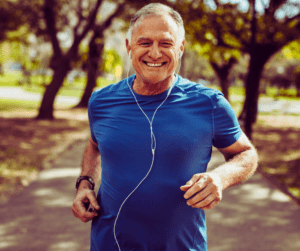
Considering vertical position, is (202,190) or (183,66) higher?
(202,190)

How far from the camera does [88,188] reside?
2.37m

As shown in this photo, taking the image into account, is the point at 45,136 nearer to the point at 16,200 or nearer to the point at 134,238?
the point at 16,200

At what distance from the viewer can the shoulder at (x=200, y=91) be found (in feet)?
6.66

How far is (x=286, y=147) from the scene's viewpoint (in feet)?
41.5

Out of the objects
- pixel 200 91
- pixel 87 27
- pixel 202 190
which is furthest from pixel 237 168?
pixel 87 27

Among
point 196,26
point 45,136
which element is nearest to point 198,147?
point 45,136

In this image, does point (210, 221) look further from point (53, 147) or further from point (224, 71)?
point (224, 71)

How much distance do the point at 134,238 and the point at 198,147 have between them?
57cm

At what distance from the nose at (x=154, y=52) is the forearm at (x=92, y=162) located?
75 cm

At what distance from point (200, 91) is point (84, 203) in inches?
36.0

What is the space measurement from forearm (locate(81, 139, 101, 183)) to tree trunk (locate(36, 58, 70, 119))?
1473 cm

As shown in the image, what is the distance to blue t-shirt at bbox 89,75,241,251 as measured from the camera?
1970 mm

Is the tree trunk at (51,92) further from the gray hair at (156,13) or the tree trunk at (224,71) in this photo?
the gray hair at (156,13)

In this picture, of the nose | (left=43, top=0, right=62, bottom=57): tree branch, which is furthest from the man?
(left=43, top=0, right=62, bottom=57): tree branch
